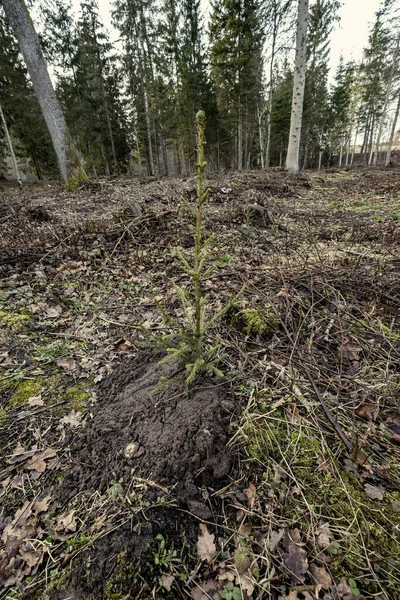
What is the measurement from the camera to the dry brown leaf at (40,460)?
60.5 inches

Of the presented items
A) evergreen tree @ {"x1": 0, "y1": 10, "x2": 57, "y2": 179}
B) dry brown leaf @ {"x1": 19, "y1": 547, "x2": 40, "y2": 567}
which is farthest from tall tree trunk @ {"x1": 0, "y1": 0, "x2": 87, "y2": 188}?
dry brown leaf @ {"x1": 19, "y1": 547, "x2": 40, "y2": 567}

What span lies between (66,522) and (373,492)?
1.58 m

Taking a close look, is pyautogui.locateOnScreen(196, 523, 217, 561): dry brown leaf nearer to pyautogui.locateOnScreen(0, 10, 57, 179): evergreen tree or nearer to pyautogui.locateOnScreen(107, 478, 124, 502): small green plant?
pyautogui.locateOnScreen(107, 478, 124, 502): small green plant

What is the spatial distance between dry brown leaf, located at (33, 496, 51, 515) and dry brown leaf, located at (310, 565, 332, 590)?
1.34 m

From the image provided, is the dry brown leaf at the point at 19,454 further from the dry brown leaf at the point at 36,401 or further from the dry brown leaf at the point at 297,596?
the dry brown leaf at the point at 297,596

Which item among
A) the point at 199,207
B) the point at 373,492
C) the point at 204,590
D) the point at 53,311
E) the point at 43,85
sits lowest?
the point at 204,590

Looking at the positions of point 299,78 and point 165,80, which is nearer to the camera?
point 299,78

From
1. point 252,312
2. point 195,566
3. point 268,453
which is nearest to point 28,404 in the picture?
point 195,566

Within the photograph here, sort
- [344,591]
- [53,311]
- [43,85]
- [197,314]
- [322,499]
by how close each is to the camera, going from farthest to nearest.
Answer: [43,85]
[53,311]
[197,314]
[322,499]
[344,591]

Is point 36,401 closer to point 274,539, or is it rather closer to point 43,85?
point 274,539

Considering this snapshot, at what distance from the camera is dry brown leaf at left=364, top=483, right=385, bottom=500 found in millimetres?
1276

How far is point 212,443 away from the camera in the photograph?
1470mm

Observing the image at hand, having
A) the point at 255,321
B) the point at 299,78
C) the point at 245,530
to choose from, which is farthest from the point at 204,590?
the point at 299,78

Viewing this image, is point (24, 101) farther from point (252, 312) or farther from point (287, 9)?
point (252, 312)
